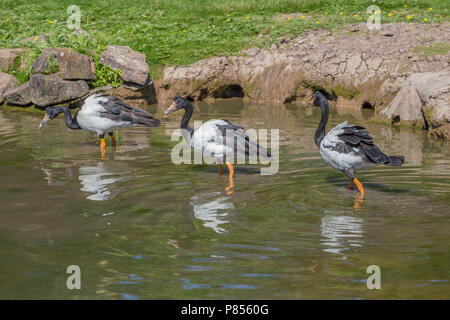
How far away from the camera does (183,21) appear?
63.4 ft

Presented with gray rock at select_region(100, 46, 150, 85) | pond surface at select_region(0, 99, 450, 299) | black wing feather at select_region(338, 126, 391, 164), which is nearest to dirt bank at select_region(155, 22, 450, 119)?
gray rock at select_region(100, 46, 150, 85)

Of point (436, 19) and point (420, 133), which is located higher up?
point (436, 19)

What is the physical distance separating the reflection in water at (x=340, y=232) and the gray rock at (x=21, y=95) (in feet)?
32.2

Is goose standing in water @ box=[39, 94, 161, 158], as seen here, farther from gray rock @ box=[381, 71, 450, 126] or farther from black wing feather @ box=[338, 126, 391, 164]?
gray rock @ box=[381, 71, 450, 126]

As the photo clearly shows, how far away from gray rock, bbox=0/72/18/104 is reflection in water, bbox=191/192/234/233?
9.04 meters

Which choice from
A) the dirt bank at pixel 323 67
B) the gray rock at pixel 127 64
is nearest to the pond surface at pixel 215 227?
the dirt bank at pixel 323 67

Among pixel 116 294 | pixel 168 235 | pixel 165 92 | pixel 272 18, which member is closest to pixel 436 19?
pixel 272 18

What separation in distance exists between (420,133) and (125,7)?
39.6ft

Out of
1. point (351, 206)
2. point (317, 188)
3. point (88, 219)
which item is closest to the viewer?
point (88, 219)

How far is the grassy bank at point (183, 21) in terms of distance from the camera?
16828 mm

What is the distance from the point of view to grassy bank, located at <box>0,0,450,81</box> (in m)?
16.8

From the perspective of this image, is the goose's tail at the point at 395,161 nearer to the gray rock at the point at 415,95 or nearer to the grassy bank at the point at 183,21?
the gray rock at the point at 415,95
